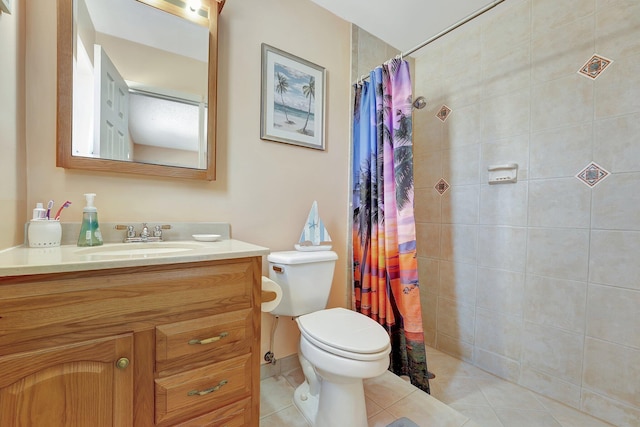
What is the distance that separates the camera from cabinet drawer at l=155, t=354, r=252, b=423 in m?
0.80

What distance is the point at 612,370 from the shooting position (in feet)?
4.23

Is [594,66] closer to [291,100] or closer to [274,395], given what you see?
[291,100]

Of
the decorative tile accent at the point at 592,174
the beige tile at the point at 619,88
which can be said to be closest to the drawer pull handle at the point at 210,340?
the decorative tile accent at the point at 592,174

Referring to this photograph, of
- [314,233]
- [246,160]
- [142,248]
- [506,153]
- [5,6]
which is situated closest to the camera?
[5,6]

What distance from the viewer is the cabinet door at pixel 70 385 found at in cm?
62

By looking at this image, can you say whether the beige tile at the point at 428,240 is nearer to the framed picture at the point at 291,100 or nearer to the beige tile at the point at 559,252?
the beige tile at the point at 559,252

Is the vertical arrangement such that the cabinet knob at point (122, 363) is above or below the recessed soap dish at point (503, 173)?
below

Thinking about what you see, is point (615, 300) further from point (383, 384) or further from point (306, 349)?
point (306, 349)

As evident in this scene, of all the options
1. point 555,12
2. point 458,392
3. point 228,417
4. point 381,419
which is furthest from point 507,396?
point 555,12

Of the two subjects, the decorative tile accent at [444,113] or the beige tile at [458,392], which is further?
the decorative tile accent at [444,113]

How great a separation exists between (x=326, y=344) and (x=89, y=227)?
40.2 inches

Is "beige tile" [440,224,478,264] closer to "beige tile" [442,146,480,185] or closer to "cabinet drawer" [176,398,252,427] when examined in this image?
"beige tile" [442,146,480,185]

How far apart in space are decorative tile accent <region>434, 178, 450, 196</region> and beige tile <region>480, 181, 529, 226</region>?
24 centimetres

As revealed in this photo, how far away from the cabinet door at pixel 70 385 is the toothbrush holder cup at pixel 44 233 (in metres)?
0.45
